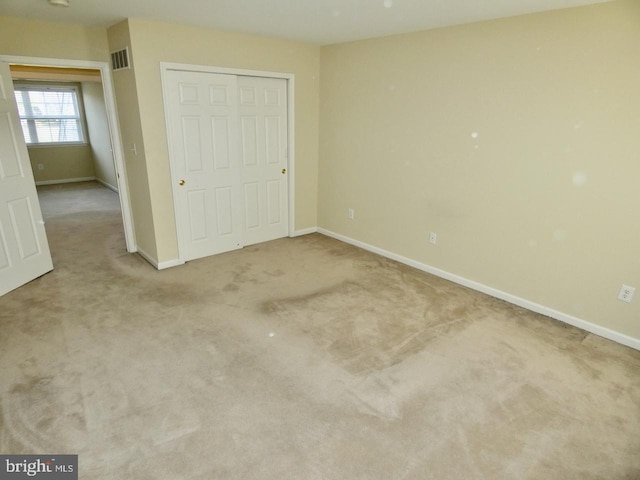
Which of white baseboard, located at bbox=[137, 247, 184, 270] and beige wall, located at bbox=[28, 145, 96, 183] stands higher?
beige wall, located at bbox=[28, 145, 96, 183]

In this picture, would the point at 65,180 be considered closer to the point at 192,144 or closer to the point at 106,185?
the point at 106,185

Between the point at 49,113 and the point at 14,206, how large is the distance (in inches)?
245

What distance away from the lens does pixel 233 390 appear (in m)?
2.34

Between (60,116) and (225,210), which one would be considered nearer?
(225,210)

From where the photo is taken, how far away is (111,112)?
4020mm

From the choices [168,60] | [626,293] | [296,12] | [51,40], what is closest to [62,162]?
[51,40]

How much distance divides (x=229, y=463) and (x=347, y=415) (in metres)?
0.68

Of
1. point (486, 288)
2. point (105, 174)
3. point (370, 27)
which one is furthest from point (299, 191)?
point (105, 174)

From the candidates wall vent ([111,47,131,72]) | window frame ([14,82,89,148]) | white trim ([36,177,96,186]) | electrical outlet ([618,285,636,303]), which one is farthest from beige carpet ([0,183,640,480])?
window frame ([14,82,89,148])

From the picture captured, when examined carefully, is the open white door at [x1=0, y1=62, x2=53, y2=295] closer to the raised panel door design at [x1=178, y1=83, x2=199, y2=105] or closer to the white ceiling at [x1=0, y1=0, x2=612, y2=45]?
the white ceiling at [x1=0, y1=0, x2=612, y2=45]

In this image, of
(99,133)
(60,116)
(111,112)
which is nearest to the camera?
(111,112)

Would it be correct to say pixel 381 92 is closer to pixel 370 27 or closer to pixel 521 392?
pixel 370 27

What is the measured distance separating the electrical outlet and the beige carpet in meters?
0.36

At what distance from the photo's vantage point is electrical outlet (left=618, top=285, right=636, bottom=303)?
2807 millimetres
